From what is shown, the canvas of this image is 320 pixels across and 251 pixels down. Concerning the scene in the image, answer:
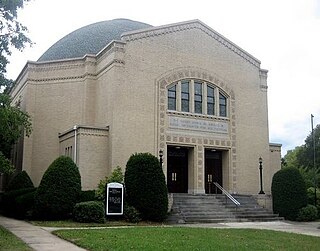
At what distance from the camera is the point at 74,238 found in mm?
15305

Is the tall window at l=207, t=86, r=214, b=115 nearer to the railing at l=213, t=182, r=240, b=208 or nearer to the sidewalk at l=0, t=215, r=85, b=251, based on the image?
the railing at l=213, t=182, r=240, b=208

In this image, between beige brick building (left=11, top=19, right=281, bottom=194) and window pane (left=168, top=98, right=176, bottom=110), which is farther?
window pane (left=168, top=98, right=176, bottom=110)

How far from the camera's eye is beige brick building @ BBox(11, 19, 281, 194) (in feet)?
95.9

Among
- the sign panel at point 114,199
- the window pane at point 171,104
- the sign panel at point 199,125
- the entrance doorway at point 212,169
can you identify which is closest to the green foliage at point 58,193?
the sign panel at point 114,199

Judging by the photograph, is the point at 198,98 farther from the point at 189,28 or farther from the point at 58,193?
the point at 58,193

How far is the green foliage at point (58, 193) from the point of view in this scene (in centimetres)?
2280

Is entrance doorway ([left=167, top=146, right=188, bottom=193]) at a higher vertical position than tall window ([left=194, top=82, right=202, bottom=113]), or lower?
lower

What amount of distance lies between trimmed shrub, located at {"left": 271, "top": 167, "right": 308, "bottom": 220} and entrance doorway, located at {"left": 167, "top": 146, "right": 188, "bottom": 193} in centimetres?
637

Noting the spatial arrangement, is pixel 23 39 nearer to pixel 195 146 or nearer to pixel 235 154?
pixel 195 146

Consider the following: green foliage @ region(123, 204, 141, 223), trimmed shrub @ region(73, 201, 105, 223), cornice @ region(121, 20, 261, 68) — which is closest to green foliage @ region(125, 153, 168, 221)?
green foliage @ region(123, 204, 141, 223)

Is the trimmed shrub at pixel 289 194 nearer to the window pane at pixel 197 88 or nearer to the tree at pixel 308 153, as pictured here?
the window pane at pixel 197 88

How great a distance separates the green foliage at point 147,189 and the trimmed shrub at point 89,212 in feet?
7.01

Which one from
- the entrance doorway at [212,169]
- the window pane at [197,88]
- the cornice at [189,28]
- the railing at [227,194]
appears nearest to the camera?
the railing at [227,194]

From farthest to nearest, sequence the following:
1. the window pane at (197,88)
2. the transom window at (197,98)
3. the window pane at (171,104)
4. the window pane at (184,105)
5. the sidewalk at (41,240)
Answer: the window pane at (197,88)
the window pane at (184,105)
the transom window at (197,98)
the window pane at (171,104)
the sidewalk at (41,240)
